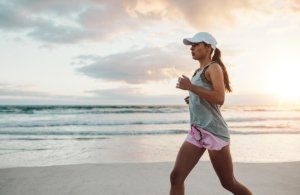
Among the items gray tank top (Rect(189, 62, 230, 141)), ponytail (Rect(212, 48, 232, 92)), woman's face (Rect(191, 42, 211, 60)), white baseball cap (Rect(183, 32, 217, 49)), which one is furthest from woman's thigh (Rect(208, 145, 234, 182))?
white baseball cap (Rect(183, 32, 217, 49))

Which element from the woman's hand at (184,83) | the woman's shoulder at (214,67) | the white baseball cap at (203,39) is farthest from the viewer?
the white baseball cap at (203,39)

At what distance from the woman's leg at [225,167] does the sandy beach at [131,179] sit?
1820 millimetres

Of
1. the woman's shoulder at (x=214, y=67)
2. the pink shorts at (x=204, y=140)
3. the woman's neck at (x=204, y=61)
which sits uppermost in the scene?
the woman's neck at (x=204, y=61)

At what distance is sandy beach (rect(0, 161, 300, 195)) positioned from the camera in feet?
17.5

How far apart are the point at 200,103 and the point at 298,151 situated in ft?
24.9

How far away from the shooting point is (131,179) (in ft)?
19.3

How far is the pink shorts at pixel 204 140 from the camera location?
3.36 metres

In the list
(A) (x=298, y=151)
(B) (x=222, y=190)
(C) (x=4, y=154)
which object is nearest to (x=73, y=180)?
(B) (x=222, y=190)

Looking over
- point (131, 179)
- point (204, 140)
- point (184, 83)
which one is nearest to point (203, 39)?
point (184, 83)

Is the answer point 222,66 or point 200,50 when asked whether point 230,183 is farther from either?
point 200,50

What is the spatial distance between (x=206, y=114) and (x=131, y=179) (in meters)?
2.86

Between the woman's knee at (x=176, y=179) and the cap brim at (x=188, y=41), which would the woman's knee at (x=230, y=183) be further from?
the cap brim at (x=188, y=41)

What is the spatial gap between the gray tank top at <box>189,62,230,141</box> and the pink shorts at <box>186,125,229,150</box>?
0.12ft

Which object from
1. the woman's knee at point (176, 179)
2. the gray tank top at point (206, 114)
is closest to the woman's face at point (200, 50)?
the gray tank top at point (206, 114)
